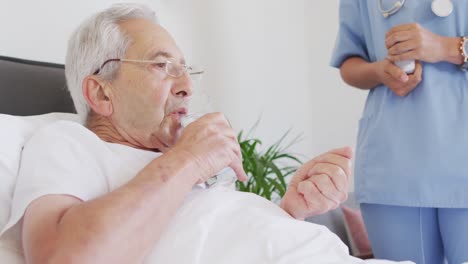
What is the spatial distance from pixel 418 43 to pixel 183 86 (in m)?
0.53

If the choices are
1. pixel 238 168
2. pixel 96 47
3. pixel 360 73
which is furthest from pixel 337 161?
pixel 96 47

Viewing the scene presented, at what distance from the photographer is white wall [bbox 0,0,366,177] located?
1862 millimetres

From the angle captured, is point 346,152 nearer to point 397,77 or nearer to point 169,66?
point 397,77

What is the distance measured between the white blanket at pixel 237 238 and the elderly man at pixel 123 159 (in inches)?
1.2

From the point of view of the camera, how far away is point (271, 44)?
7.57 feet

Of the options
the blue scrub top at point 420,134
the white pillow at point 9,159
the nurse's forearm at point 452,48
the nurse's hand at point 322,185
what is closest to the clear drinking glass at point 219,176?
the nurse's hand at point 322,185

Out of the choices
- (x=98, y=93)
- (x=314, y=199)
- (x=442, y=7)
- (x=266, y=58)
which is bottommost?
(x=314, y=199)

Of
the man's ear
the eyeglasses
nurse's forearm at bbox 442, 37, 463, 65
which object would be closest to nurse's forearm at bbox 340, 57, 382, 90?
nurse's forearm at bbox 442, 37, 463, 65

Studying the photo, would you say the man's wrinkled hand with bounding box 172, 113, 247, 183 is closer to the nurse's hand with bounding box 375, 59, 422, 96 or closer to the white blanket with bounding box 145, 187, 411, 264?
the white blanket with bounding box 145, 187, 411, 264

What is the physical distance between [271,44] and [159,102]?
1403 millimetres

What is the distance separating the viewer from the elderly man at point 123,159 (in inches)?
27.1

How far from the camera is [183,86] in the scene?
1.01m

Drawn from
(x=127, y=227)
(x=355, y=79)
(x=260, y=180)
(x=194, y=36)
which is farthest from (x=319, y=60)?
(x=127, y=227)

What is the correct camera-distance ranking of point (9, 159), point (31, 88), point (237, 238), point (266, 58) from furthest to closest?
point (266, 58) < point (31, 88) < point (9, 159) < point (237, 238)
